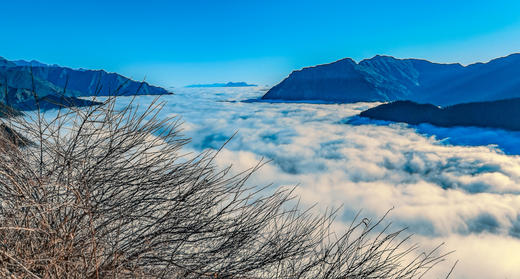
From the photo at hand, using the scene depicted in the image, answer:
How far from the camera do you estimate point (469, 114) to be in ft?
335

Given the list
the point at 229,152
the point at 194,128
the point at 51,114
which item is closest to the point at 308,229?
the point at 51,114

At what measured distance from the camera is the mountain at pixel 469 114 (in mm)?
98188

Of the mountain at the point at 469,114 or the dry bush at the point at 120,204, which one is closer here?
the dry bush at the point at 120,204

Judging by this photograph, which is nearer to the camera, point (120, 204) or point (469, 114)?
point (120, 204)

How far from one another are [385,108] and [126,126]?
469ft

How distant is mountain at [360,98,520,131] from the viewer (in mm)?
98188

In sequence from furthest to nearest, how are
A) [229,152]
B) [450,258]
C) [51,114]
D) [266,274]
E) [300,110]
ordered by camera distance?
[300,110] → [229,152] → [450,258] → [266,274] → [51,114]

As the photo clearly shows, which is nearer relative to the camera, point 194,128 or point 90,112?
point 90,112

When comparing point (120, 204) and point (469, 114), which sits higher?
point (120, 204)

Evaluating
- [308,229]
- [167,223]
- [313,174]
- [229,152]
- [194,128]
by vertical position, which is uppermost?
[167,223]

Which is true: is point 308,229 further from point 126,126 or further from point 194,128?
point 194,128

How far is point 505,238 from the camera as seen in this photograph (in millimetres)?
90875

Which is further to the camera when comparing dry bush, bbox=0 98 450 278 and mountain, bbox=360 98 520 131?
mountain, bbox=360 98 520 131

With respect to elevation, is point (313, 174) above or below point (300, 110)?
below
